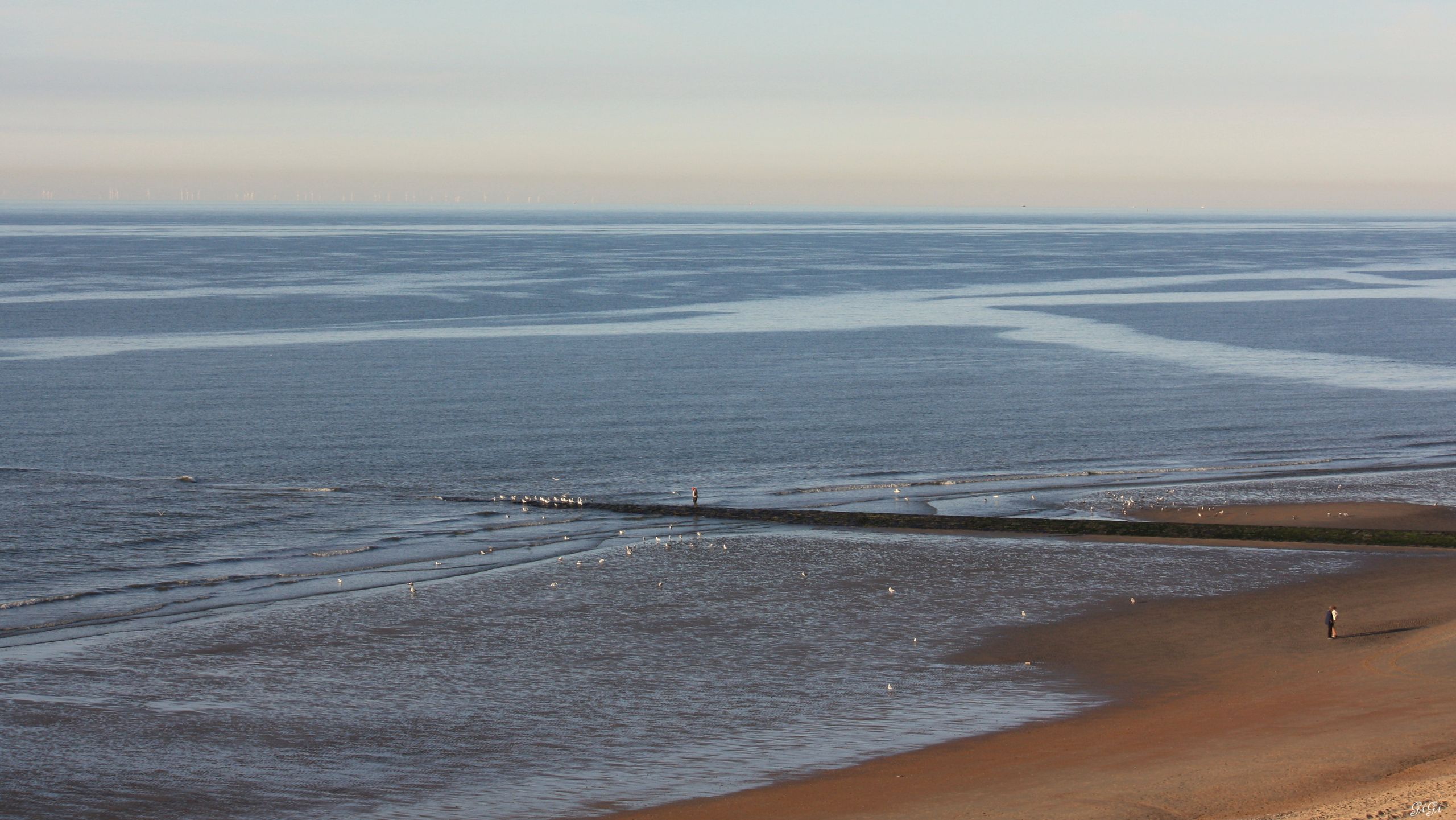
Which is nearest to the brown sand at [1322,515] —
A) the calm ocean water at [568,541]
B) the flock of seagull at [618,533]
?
the flock of seagull at [618,533]

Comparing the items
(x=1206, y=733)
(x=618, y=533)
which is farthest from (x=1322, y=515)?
(x=618, y=533)

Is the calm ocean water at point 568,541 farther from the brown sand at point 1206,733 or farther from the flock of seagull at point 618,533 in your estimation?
the brown sand at point 1206,733

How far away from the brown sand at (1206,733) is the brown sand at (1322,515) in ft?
29.3

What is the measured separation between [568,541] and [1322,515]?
2711 cm

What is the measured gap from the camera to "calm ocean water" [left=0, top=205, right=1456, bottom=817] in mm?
28625

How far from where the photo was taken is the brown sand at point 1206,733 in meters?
24.3

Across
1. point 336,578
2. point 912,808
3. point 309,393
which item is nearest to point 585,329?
A: point 309,393

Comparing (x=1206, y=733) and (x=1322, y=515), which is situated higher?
(x=1322, y=515)

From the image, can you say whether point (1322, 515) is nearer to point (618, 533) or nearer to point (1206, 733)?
point (1206, 733)

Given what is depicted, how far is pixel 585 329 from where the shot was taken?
118 m

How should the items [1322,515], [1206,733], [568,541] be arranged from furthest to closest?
[1322,515]
[568,541]
[1206,733]

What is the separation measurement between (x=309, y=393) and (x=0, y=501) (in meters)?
28.1

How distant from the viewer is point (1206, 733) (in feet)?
93.1

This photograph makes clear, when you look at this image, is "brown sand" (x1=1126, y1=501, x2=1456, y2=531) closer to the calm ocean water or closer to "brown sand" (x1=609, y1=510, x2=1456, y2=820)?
the calm ocean water
